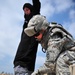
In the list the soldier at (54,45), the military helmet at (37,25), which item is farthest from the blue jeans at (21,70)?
the military helmet at (37,25)

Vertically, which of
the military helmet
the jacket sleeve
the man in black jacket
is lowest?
the man in black jacket

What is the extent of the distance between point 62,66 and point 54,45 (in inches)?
11.2

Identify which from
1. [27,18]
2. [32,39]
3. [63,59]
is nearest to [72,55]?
[63,59]

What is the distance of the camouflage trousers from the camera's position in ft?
11.4

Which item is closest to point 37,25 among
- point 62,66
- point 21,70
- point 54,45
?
point 54,45

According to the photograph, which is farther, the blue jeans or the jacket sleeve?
the jacket sleeve

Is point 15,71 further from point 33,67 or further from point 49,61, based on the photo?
point 49,61

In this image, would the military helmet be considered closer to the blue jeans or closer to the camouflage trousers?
the camouflage trousers

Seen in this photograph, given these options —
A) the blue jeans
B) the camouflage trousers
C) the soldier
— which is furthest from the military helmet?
the blue jeans

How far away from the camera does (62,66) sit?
11.5 feet

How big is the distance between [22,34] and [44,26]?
79 cm

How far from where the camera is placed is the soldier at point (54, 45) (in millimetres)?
3520

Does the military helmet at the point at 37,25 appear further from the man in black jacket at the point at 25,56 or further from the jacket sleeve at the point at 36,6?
the jacket sleeve at the point at 36,6

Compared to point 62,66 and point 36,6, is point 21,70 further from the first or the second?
point 36,6
